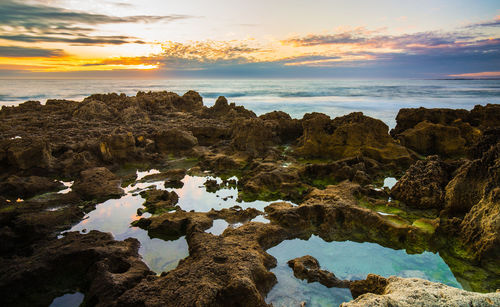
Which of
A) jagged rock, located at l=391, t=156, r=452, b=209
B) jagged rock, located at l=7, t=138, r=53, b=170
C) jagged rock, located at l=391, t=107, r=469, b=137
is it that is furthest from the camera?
jagged rock, located at l=391, t=107, r=469, b=137

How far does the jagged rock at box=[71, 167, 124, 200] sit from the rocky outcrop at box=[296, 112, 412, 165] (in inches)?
271

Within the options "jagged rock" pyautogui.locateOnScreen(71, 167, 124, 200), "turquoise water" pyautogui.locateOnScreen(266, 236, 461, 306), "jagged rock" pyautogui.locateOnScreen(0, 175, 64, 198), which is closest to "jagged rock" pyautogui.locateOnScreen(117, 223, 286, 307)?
"turquoise water" pyautogui.locateOnScreen(266, 236, 461, 306)

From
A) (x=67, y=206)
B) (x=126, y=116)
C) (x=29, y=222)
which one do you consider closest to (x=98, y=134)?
(x=126, y=116)

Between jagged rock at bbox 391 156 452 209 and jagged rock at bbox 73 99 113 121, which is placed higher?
jagged rock at bbox 73 99 113 121

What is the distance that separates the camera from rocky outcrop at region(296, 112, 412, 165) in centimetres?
1036

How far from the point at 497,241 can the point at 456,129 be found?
8079 mm

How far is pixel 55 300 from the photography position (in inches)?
167

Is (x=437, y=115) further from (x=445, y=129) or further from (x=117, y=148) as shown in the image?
(x=117, y=148)

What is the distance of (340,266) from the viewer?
500cm

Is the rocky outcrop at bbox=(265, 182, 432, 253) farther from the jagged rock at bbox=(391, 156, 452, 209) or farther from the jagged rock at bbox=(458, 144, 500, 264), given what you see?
the jagged rock at bbox=(391, 156, 452, 209)

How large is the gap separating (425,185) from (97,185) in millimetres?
8816

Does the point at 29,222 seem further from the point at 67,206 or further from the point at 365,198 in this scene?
the point at 365,198

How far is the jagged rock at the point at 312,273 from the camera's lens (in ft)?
14.6

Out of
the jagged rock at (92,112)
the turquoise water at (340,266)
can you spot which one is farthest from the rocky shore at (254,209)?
the jagged rock at (92,112)
